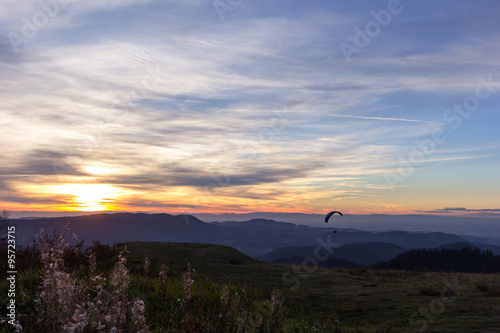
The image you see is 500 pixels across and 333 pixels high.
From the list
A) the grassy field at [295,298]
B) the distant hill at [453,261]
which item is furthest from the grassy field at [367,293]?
the distant hill at [453,261]

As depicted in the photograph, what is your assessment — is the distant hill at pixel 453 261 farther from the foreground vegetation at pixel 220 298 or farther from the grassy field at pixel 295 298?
the foreground vegetation at pixel 220 298

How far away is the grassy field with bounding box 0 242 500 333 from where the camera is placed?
A: 8973 mm

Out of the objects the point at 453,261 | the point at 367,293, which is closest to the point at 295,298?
the point at 367,293

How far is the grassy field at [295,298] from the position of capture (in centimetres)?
897

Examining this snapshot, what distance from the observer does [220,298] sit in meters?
10.1

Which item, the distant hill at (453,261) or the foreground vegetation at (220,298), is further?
the distant hill at (453,261)

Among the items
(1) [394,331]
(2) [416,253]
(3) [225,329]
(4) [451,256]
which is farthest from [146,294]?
(2) [416,253]

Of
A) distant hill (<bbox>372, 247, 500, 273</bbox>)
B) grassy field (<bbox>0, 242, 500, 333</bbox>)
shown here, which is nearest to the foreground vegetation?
grassy field (<bbox>0, 242, 500, 333</bbox>)

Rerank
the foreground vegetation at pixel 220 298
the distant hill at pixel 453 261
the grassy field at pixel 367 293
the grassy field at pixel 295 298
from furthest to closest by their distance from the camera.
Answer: the distant hill at pixel 453 261 → the grassy field at pixel 367 293 → the grassy field at pixel 295 298 → the foreground vegetation at pixel 220 298

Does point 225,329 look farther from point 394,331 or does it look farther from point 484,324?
point 484,324

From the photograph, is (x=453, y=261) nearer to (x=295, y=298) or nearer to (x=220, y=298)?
(x=295, y=298)

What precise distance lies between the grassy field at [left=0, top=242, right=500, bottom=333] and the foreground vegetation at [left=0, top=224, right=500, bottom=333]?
0.12ft

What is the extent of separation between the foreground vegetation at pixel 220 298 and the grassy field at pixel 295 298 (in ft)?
0.12

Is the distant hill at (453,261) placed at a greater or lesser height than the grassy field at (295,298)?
lesser
